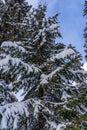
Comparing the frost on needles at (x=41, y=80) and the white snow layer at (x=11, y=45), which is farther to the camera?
the white snow layer at (x=11, y=45)

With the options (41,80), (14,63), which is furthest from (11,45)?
(41,80)

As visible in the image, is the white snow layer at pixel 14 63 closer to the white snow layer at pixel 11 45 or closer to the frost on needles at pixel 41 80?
the frost on needles at pixel 41 80

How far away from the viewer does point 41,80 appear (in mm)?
12281

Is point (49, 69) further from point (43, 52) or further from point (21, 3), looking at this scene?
point (21, 3)

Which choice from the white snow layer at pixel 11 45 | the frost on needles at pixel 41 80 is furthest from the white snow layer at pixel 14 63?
the white snow layer at pixel 11 45

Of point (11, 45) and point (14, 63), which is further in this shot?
point (11, 45)

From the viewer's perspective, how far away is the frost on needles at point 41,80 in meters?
11.5

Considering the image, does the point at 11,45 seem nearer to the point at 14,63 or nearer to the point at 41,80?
the point at 14,63

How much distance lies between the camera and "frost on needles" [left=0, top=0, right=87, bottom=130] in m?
11.5

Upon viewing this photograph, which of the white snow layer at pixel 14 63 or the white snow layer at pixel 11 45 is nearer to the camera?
the white snow layer at pixel 14 63

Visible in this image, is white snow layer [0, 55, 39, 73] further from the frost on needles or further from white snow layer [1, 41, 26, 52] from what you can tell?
white snow layer [1, 41, 26, 52]

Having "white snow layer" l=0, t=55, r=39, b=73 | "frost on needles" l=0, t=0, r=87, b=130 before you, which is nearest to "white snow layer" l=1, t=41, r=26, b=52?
"frost on needles" l=0, t=0, r=87, b=130

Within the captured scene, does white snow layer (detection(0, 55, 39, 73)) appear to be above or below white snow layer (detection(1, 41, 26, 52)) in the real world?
below

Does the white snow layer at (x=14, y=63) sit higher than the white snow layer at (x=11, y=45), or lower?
lower
